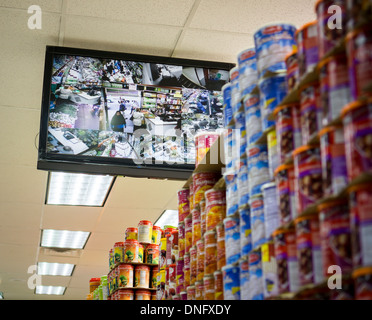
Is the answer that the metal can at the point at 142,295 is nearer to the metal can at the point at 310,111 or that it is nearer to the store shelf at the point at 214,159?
the store shelf at the point at 214,159

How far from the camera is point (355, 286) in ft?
3.71

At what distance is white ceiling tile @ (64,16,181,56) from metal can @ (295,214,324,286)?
7.88ft

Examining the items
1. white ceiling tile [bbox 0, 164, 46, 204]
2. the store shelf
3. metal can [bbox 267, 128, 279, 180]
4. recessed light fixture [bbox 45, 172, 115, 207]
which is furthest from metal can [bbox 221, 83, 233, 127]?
white ceiling tile [bbox 0, 164, 46, 204]

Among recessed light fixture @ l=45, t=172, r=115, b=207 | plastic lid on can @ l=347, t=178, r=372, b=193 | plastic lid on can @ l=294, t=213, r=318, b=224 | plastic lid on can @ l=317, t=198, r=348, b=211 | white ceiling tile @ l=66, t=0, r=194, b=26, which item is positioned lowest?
plastic lid on can @ l=294, t=213, r=318, b=224

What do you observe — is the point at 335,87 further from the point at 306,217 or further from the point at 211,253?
the point at 211,253

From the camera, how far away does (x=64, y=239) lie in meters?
8.22

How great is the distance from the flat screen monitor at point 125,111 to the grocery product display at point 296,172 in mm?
927

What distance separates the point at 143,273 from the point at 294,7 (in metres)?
2.91

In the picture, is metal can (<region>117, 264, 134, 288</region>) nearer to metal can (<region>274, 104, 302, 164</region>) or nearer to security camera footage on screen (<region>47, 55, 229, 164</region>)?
security camera footage on screen (<region>47, 55, 229, 164</region>)

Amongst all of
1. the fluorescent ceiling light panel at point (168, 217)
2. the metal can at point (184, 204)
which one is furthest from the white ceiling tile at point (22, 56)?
the fluorescent ceiling light panel at point (168, 217)

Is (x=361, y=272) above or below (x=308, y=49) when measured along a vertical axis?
below

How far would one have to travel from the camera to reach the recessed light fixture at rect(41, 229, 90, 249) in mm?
7887

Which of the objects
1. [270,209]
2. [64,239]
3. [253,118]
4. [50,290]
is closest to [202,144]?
[253,118]

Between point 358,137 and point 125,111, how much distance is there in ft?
7.70
